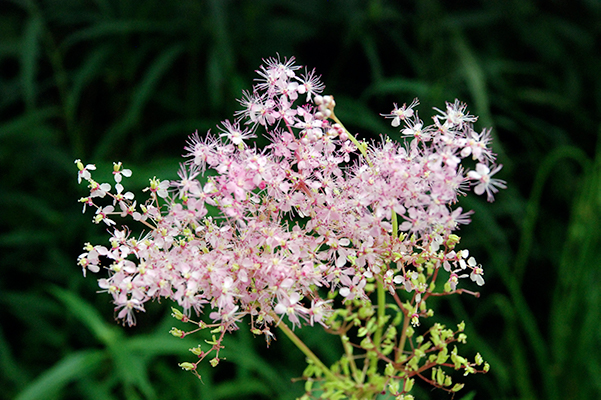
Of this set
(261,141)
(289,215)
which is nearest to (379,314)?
(289,215)

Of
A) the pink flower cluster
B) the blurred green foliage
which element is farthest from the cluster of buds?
the blurred green foliage

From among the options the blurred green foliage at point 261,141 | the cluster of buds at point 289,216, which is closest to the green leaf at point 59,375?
the blurred green foliage at point 261,141

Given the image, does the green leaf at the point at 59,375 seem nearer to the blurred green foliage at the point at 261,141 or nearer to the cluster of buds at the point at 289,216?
the blurred green foliage at the point at 261,141

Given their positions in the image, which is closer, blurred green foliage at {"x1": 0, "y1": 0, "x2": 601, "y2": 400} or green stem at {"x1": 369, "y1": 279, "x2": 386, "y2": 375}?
green stem at {"x1": 369, "y1": 279, "x2": 386, "y2": 375}

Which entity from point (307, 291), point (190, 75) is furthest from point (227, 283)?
point (190, 75)

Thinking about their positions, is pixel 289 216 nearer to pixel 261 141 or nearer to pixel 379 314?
pixel 379 314

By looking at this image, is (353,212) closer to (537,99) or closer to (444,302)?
(444,302)

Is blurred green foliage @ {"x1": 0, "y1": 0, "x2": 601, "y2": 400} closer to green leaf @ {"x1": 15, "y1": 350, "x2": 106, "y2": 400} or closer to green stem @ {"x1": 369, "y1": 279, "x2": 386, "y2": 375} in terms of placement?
green leaf @ {"x1": 15, "y1": 350, "x2": 106, "y2": 400}
